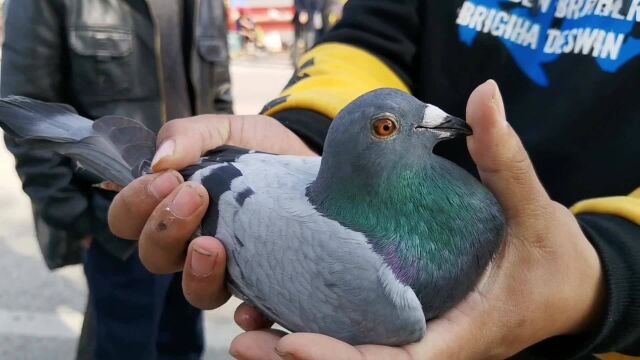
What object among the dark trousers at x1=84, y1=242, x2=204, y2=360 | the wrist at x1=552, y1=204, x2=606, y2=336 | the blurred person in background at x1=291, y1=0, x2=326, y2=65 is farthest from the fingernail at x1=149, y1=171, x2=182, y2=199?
the blurred person in background at x1=291, y1=0, x2=326, y2=65

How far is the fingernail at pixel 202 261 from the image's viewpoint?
1071 millimetres

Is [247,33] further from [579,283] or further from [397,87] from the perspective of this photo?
[579,283]

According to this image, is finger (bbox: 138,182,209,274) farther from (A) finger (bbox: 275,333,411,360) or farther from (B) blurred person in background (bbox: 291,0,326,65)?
(B) blurred person in background (bbox: 291,0,326,65)

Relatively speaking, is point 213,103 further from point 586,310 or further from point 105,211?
point 586,310

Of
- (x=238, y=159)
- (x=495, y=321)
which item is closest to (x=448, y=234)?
(x=495, y=321)

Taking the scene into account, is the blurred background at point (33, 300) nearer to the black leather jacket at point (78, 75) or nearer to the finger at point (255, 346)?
the black leather jacket at point (78, 75)

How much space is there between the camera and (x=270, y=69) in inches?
356

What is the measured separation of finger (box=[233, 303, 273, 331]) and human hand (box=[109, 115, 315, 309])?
55 mm

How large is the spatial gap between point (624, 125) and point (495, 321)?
492mm

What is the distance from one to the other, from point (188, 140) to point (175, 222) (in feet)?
0.65

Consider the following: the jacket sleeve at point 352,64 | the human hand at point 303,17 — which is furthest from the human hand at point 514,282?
the human hand at point 303,17

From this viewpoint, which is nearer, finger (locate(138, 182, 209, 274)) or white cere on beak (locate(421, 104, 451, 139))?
white cere on beak (locate(421, 104, 451, 139))

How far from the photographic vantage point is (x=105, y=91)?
1929mm

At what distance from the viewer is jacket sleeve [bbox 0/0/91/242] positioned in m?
1.83
